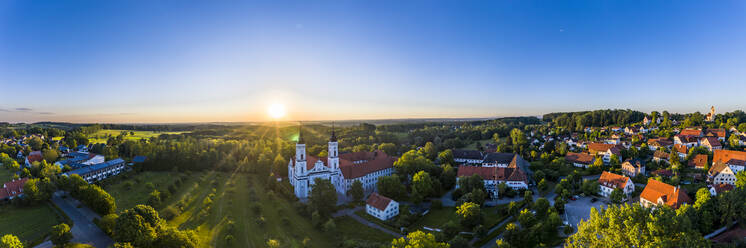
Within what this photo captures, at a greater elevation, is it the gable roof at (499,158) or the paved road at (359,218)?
the gable roof at (499,158)

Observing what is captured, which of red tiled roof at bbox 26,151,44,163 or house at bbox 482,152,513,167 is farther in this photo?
red tiled roof at bbox 26,151,44,163

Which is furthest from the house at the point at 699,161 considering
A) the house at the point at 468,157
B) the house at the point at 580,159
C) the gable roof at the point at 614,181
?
the house at the point at 468,157

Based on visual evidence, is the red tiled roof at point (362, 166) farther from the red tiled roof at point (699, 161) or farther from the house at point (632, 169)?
the red tiled roof at point (699, 161)

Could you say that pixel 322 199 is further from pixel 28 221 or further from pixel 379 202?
pixel 28 221

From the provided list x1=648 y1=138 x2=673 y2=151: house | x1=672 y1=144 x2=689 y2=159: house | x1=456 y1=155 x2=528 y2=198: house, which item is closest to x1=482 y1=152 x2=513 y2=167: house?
x1=456 y1=155 x2=528 y2=198: house

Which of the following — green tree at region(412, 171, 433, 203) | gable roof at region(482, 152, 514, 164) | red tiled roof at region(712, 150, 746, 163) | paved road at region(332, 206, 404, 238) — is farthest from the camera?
gable roof at region(482, 152, 514, 164)

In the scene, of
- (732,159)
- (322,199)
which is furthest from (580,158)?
(322,199)

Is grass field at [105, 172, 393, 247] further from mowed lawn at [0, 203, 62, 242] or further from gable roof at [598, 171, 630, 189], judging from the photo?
gable roof at [598, 171, 630, 189]
